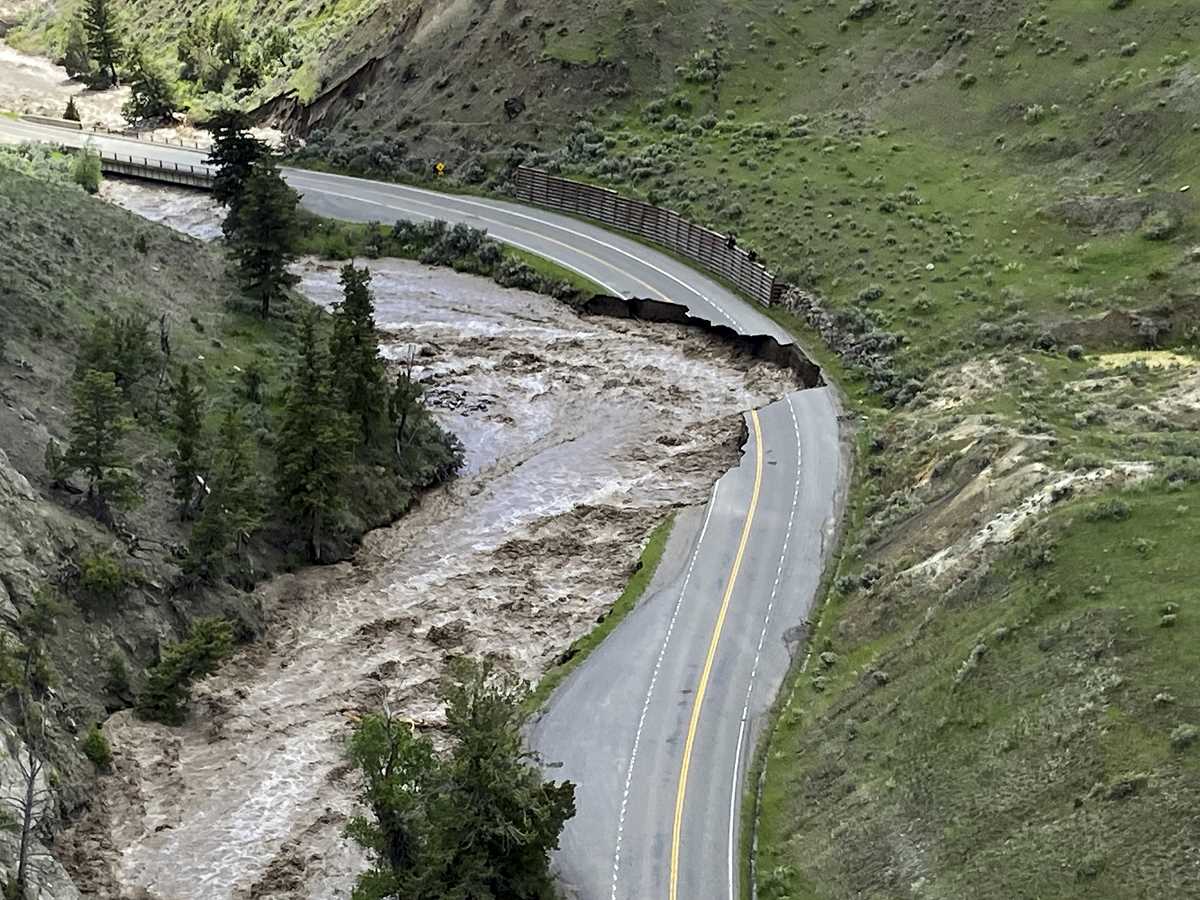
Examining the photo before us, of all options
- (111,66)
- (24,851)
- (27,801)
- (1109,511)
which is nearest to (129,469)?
(27,801)

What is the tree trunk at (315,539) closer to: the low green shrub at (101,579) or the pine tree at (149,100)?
the low green shrub at (101,579)

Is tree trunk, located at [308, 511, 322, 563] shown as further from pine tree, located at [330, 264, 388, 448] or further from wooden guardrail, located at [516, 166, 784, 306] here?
wooden guardrail, located at [516, 166, 784, 306]

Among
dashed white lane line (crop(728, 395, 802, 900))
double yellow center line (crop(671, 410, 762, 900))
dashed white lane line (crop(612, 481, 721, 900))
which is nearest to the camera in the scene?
dashed white lane line (crop(728, 395, 802, 900))

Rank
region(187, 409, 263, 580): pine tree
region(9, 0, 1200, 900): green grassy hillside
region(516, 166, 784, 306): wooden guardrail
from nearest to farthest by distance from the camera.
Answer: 1. region(9, 0, 1200, 900): green grassy hillside
2. region(187, 409, 263, 580): pine tree
3. region(516, 166, 784, 306): wooden guardrail

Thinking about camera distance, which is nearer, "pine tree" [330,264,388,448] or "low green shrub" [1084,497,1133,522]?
"low green shrub" [1084,497,1133,522]

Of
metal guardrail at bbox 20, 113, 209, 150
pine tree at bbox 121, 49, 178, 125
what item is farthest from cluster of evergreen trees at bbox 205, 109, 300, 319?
pine tree at bbox 121, 49, 178, 125

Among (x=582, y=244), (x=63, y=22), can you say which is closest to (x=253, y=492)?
(x=582, y=244)

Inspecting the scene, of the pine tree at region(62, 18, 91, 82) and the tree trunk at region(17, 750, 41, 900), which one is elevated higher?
the pine tree at region(62, 18, 91, 82)
